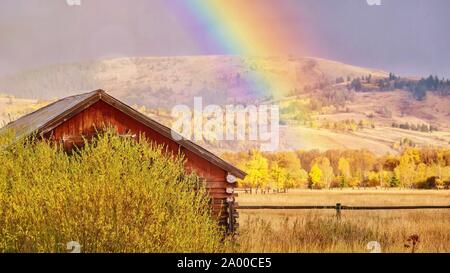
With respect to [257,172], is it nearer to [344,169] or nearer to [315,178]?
[315,178]

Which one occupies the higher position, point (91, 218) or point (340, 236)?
point (91, 218)

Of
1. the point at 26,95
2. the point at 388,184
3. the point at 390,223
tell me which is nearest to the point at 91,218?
the point at 390,223

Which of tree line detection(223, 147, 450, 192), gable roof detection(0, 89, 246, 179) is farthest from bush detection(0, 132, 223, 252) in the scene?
tree line detection(223, 147, 450, 192)

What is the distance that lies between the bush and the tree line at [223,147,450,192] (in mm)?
61349

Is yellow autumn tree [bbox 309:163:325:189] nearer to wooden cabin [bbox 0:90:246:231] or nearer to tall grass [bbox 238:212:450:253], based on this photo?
tall grass [bbox 238:212:450:253]

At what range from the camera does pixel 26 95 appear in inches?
1075

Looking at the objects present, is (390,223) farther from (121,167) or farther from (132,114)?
(121,167)

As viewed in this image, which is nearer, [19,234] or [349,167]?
[19,234]

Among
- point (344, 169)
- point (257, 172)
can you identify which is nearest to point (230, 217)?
point (257, 172)

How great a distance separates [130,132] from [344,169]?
75574 millimetres

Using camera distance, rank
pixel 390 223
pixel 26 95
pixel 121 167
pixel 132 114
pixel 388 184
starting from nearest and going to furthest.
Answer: pixel 121 167
pixel 132 114
pixel 390 223
pixel 26 95
pixel 388 184

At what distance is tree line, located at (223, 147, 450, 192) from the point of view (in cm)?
7569
